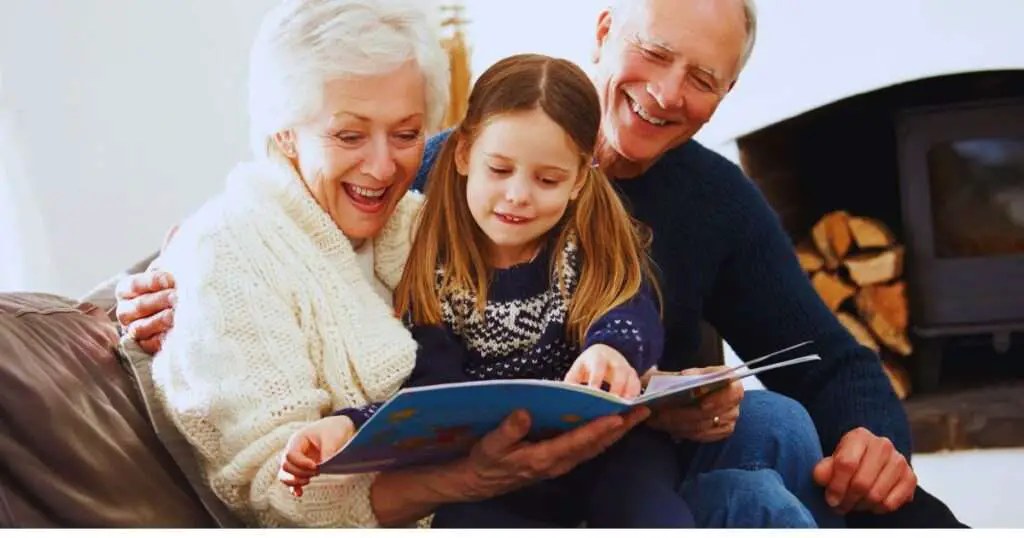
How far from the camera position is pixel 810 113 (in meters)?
1.95

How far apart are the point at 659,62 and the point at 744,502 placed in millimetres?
507

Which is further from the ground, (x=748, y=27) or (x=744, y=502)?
(x=748, y=27)

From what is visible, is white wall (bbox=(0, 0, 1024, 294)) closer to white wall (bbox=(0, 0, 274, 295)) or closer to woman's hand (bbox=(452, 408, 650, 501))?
white wall (bbox=(0, 0, 274, 295))

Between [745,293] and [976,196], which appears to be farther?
[976,196]

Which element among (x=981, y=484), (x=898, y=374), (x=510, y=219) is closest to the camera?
(x=510, y=219)

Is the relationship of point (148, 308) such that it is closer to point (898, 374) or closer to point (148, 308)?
point (148, 308)

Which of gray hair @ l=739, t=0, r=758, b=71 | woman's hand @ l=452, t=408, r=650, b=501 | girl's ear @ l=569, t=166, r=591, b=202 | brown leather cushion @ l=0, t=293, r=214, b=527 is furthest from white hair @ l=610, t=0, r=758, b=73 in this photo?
brown leather cushion @ l=0, t=293, r=214, b=527

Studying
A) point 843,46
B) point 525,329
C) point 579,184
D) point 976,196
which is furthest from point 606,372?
point 976,196

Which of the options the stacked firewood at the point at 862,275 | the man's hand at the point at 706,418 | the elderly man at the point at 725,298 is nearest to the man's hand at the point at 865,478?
the elderly man at the point at 725,298

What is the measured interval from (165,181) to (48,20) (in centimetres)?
25

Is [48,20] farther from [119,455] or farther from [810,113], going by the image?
[810,113]

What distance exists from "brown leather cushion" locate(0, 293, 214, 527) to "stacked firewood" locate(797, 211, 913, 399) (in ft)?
3.25

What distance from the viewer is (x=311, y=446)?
51.9 inches

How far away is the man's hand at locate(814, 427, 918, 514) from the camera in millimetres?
1504
